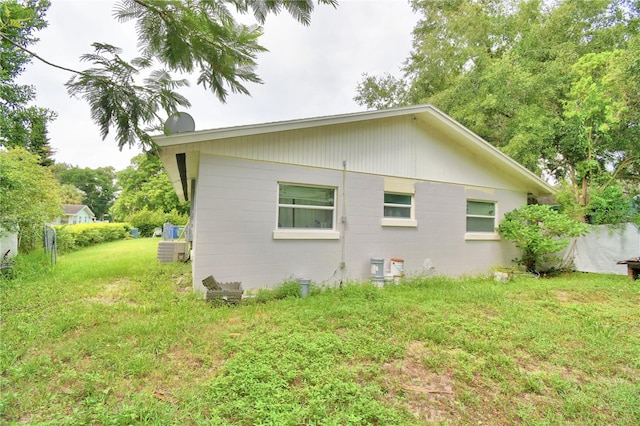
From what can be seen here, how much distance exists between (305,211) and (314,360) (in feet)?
12.1

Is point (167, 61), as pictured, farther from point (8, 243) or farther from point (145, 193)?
point (145, 193)

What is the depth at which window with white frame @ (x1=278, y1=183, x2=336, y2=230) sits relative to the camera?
6.14m

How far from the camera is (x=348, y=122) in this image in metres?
6.58

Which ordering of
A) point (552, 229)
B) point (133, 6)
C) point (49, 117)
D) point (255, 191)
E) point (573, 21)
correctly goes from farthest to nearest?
point (573, 21) < point (552, 229) < point (49, 117) < point (255, 191) < point (133, 6)

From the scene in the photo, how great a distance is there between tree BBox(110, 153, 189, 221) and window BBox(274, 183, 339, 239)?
65.4 feet

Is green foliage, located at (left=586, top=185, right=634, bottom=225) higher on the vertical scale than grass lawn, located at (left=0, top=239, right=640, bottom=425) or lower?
higher

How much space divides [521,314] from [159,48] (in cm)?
618

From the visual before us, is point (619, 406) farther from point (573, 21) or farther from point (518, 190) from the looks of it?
point (573, 21)

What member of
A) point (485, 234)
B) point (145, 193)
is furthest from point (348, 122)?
point (145, 193)

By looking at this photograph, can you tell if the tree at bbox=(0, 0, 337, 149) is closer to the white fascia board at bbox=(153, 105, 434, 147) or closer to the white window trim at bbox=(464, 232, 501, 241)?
the white fascia board at bbox=(153, 105, 434, 147)

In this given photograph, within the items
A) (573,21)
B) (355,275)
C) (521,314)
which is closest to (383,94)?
(573,21)

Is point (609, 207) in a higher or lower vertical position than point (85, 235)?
higher

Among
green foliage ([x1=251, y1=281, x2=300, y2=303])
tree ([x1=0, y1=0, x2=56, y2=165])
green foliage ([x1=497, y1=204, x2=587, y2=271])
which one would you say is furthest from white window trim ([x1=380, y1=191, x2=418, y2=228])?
tree ([x1=0, y1=0, x2=56, y2=165])

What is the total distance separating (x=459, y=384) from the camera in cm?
278
